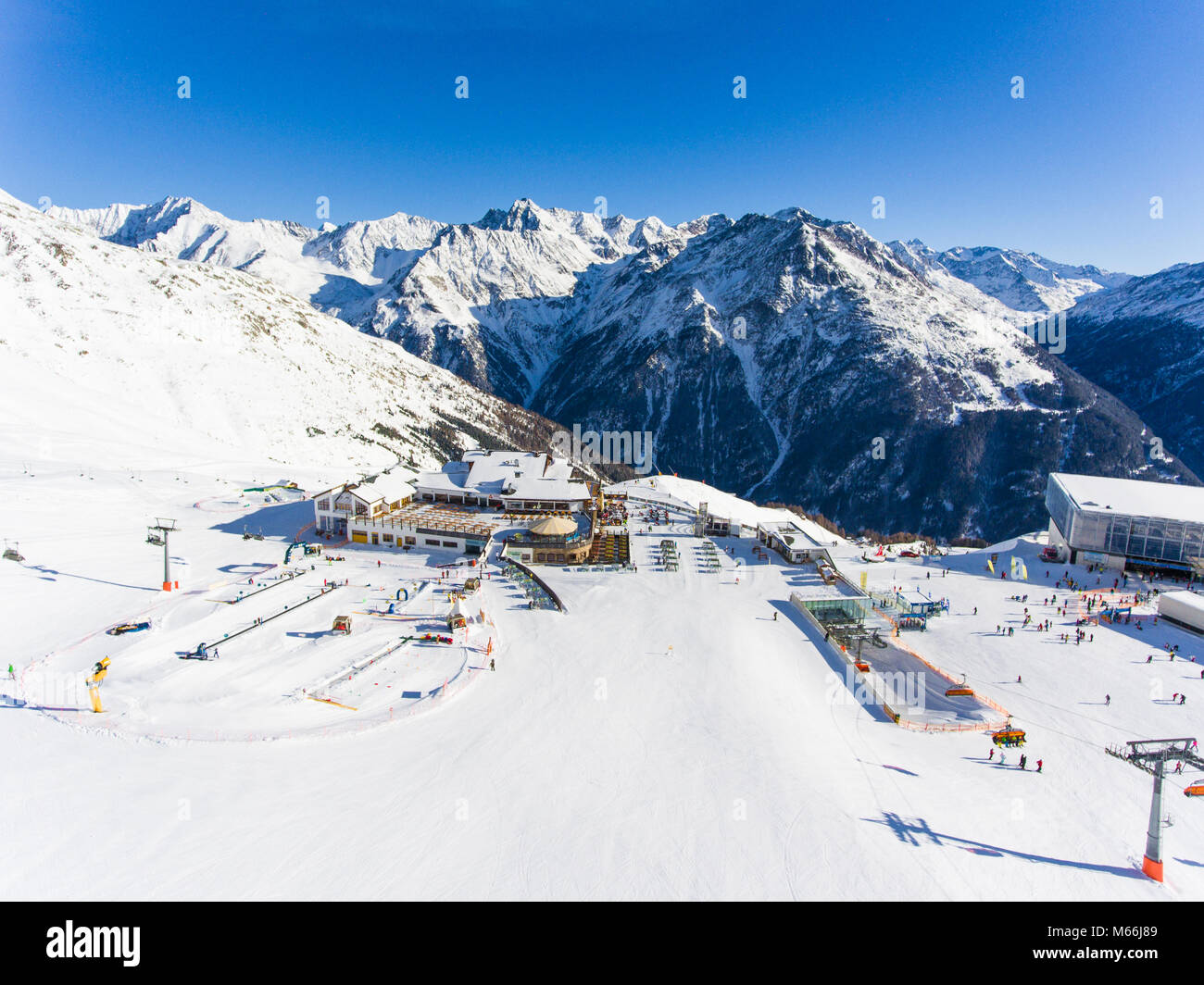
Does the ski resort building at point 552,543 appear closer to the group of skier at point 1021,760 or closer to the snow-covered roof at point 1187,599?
the group of skier at point 1021,760

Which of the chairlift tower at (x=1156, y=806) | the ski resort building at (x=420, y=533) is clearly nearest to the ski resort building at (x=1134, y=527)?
the chairlift tower at (x=1156, y=806)

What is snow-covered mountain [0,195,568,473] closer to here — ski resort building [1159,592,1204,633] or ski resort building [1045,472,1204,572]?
ski resort building [1159,592,1204,633]

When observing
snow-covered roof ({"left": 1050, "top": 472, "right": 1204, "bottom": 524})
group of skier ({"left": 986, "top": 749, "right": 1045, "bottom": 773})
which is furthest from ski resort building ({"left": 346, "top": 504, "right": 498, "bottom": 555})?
snow-covered roof ({"left": 1050, "top": 472, "right": 1204, "bottom": 524})

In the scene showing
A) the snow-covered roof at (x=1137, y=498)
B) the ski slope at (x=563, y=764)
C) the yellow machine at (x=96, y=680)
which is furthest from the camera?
the snow-covered roof at (x=1137, y=498)

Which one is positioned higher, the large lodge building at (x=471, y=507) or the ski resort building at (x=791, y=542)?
the large lodge building at (x=471, y=507)
